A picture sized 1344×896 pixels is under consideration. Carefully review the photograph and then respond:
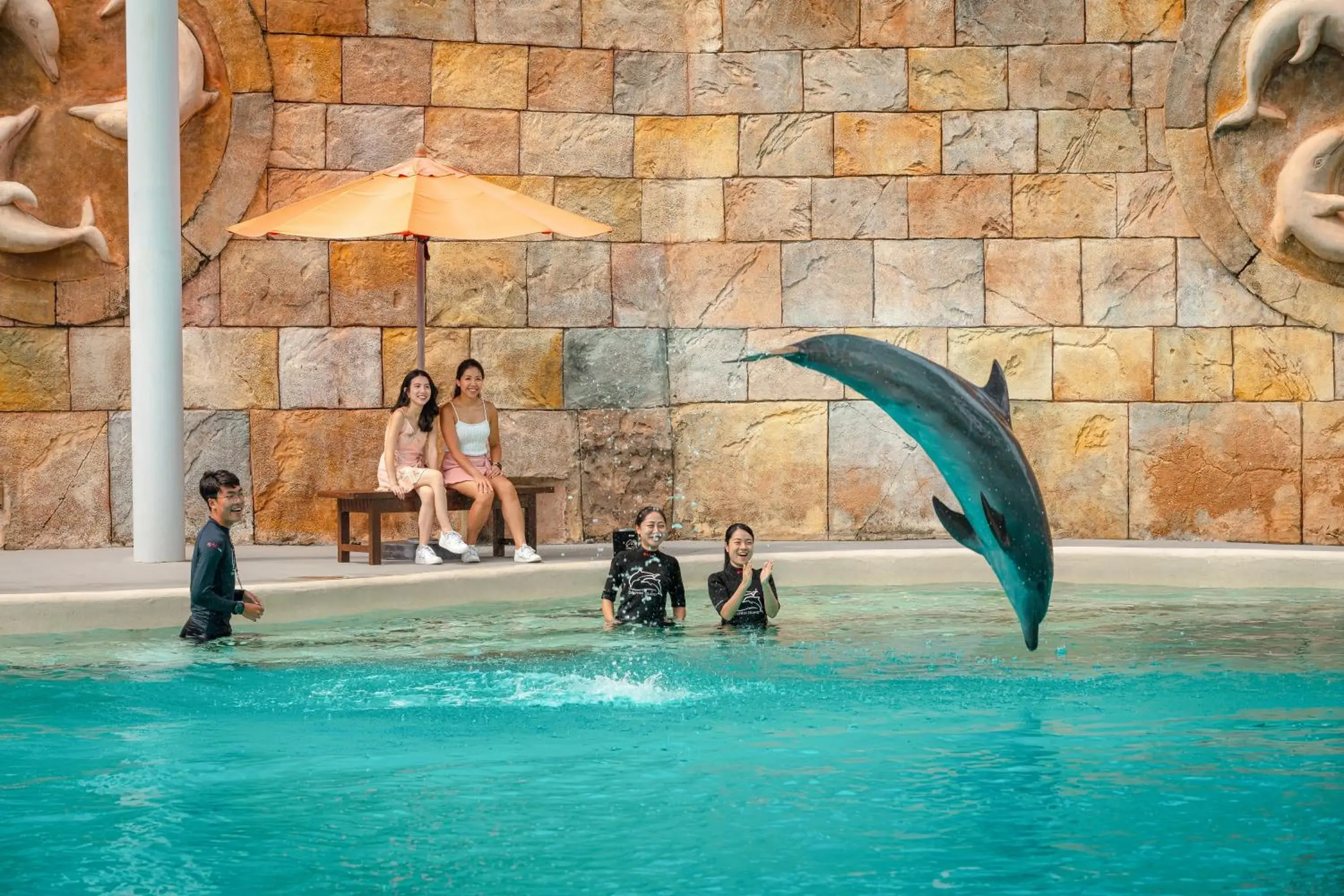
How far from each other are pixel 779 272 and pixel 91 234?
560 centimetres

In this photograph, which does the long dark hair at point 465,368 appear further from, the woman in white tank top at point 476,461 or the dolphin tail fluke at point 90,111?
the dolphin tail fluke at point 90,111

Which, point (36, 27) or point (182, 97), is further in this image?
point (182, 97)

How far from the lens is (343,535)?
12.5m

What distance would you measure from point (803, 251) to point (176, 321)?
5.42m

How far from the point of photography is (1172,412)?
14.5 metres

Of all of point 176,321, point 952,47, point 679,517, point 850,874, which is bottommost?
point 850,874

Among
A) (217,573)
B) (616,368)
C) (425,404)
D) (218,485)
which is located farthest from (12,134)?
(217,573)

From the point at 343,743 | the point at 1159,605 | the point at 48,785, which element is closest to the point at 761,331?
the point at 1159,605

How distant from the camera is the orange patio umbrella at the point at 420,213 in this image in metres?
12.4

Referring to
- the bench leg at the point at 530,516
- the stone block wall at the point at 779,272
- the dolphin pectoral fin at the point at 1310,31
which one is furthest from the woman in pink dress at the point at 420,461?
the dolphin pectoral fin at the point at 1310,31

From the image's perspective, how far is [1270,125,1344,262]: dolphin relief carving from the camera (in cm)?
1420

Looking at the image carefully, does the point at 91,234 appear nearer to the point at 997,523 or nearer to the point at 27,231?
the point at 27,231

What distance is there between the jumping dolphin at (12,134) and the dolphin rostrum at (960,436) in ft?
28.3

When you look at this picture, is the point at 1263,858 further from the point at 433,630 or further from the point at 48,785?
the point at 433,630
